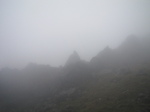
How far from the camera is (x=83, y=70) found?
8400 cm

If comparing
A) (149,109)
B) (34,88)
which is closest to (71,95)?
(34,88)

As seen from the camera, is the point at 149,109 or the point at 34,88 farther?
the point at 34,88

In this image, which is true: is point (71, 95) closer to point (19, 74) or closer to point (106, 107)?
point (106, 107)

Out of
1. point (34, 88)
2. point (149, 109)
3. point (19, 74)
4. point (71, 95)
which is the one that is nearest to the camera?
point (149, 109)

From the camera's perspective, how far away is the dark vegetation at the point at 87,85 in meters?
47.7

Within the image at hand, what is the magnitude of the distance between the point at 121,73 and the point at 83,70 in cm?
2275

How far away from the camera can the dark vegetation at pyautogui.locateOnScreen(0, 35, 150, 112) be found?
47.7 meters

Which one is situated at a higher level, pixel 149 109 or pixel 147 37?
pixel 147 37

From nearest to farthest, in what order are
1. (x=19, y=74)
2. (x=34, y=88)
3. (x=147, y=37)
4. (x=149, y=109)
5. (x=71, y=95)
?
(x=149, y=109) < (x=71, y=95) < (x=34, y=88) < (x=19, y=74) < (x=147, y=37)

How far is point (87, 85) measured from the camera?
7406 centimetres

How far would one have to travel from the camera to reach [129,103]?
4131 cm

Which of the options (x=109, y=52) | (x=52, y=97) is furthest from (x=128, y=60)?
(x=52, y=97)

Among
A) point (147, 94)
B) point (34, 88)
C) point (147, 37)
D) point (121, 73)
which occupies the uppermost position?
point (147, 37)

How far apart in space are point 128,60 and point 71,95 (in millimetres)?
51812
